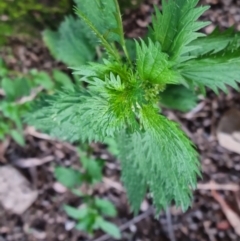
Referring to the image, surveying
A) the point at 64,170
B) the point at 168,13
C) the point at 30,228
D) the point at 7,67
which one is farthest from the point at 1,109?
the point at 168,13

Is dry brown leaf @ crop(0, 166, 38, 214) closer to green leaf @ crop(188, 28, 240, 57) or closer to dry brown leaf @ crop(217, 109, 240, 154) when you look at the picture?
dry brown leaf @ crop(217, 109, 240, 154)

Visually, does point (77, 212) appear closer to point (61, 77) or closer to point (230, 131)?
point (61, 77)

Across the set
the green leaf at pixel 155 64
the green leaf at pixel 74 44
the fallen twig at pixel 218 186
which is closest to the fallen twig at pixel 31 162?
the green leaf at pixel 74 44

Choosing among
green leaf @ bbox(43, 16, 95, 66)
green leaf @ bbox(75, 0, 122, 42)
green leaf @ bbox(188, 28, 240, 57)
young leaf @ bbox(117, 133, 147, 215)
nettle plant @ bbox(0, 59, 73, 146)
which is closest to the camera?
green leaf @ bbox(75, 0, 122, 42)

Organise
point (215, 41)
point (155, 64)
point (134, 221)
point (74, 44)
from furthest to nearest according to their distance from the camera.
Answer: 1. point (134, 221)
2. point (74, 44)
3. point (215, 41)
4. point (155, 64)

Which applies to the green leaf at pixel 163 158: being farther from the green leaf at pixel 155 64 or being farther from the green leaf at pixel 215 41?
the green leaf at pixel 215 41

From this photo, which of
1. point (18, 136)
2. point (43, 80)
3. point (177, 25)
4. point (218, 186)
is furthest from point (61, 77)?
point (177, 25)

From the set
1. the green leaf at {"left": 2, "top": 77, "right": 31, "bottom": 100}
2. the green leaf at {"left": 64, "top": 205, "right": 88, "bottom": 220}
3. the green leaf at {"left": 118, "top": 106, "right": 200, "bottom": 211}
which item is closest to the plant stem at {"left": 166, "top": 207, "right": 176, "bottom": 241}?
the green leaf at {"left": 64, "top": 205, "right": 88, "bottom": 220}
